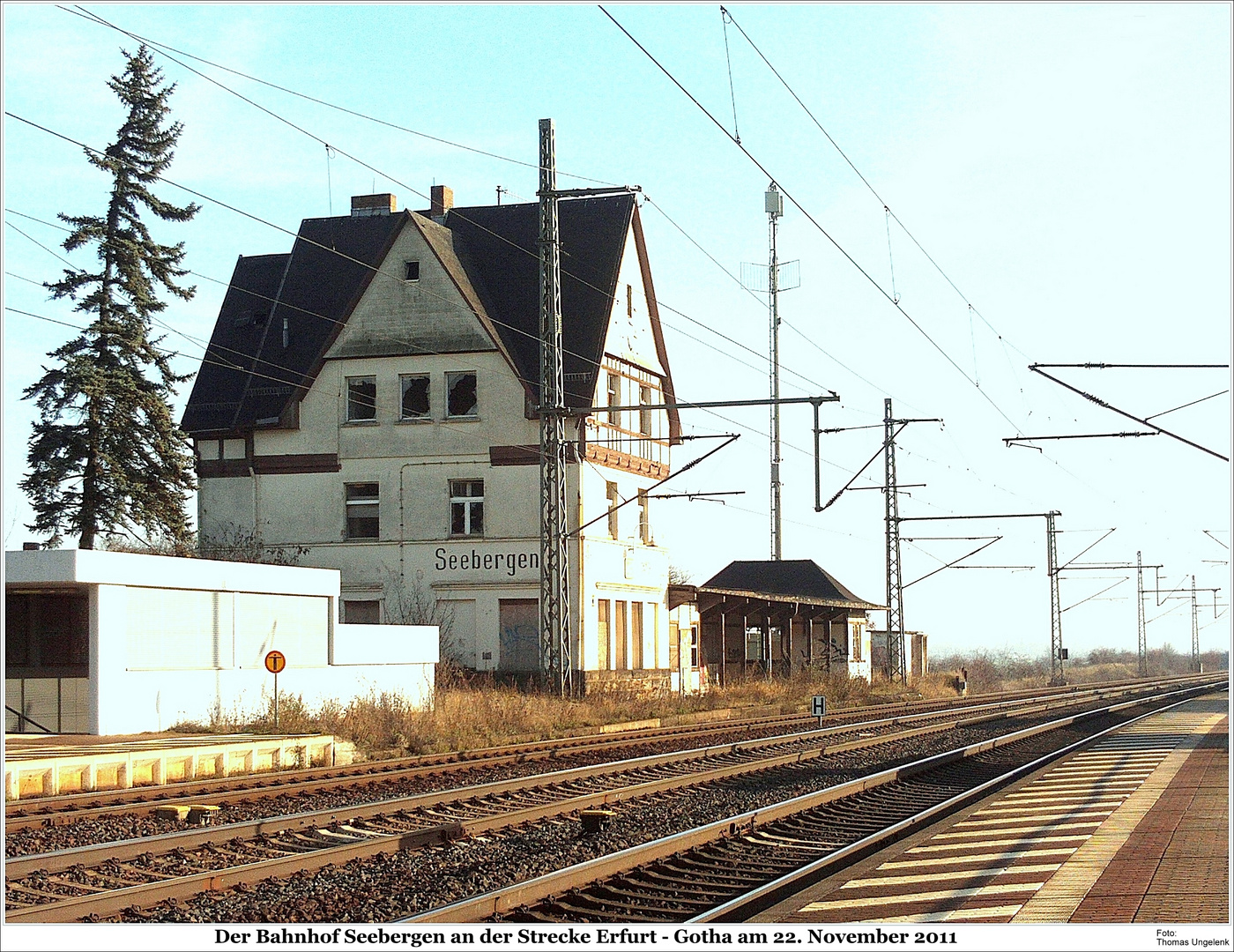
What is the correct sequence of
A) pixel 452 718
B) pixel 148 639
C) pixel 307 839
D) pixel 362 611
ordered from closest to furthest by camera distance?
pixel 307 839 < pixel 148 639 < pixel 452 718 < pixel 362 611

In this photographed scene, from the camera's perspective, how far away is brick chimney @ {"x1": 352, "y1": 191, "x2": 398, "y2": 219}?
155 ft

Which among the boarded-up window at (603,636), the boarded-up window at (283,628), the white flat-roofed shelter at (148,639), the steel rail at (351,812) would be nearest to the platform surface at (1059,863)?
the steel rail at (351,812)

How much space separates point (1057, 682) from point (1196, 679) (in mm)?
7300

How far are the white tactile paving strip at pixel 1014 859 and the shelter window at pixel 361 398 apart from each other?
86.2ft

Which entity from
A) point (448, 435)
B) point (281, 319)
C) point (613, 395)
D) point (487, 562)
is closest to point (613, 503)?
point (613, 395)

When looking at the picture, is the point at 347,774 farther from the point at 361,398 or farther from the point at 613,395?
the point at 613,395

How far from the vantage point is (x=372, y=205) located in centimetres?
4734

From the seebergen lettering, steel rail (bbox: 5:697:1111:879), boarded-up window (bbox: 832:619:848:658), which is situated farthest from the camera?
boarded-up window (bbox: 832:619:848:658)

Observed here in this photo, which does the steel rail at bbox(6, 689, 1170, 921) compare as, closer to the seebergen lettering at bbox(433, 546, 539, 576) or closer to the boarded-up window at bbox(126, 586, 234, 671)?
the boarded-up window at bbox(126, 586, 234, 671)

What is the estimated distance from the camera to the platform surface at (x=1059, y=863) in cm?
967

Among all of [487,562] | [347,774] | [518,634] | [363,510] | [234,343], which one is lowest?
[347,774]

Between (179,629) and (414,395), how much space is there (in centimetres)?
1735

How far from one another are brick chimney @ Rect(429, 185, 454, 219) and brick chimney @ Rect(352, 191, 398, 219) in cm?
155

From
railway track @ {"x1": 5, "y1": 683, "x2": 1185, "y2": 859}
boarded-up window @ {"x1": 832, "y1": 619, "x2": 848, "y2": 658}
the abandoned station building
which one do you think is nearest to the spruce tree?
the abandoned station building
